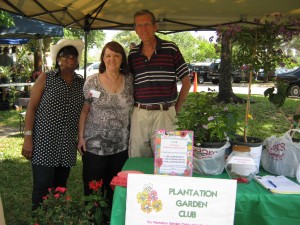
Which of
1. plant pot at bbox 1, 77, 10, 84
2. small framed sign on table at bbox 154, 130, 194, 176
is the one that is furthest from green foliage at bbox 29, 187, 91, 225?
plant pot at bbox 1, 77, 10, 84

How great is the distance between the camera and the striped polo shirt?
8.50 ft

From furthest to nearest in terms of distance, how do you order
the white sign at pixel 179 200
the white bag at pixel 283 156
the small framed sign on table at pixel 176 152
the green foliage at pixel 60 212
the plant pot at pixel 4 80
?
the plant pot at pixel 4 80, the green foliage at pixel 60 212, the white bag at pixel 283 156, the small framed sign on table at pixel 176 152, the white sign at pixel 179 200

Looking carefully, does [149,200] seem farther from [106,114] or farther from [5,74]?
[5,74]

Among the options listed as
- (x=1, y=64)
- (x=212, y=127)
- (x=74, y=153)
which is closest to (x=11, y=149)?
(x=74, y=153)

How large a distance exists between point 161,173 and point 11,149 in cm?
484

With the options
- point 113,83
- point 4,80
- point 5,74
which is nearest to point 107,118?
point 113,83

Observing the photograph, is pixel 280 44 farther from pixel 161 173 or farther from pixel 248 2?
pixel 248 2

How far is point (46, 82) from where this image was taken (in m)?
2.42

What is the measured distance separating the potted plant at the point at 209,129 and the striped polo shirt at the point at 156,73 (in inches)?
25.0

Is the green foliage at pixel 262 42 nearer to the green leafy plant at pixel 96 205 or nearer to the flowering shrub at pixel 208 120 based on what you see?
the flowering shrub at pixel 208 120

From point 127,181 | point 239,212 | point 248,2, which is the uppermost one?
point 248,2

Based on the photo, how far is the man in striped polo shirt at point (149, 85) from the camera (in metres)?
2.59

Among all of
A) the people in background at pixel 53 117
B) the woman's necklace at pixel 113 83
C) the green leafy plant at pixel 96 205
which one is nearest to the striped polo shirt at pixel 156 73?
the woman's necklace at pixel 113 83

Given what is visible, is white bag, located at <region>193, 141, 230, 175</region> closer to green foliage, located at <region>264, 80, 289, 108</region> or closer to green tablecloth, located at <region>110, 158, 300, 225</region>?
green tablecloth, located at <region>110, 158, 300, 225</region>
